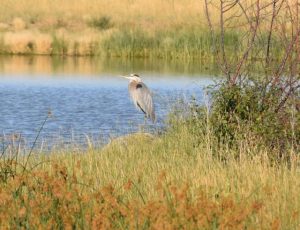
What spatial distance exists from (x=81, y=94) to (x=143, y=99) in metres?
7.83

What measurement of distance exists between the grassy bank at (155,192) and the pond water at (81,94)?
2.56m

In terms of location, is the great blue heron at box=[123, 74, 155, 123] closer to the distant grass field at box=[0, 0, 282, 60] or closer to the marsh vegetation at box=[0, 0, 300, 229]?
the marsh vegetation at box=[0, 0, 300, 229]

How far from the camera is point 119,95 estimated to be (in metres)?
21.3

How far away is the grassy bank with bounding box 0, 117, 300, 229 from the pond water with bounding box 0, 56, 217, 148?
2560 millimetres

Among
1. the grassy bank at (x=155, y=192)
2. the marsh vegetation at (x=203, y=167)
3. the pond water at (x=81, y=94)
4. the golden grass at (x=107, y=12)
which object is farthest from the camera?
the golden grass at (x=107, y=12)

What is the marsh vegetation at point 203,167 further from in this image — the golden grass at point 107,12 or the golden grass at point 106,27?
the golden grass at point 107,12

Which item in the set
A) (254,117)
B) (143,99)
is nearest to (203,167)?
(254,117)

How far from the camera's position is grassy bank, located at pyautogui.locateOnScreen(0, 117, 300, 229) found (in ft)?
14.9

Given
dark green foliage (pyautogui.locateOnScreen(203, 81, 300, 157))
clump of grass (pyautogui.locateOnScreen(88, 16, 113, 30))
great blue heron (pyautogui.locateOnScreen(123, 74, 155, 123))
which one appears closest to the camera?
dark green foliage (pyautogui.locateOnScreen(203, 81, 300, 157))

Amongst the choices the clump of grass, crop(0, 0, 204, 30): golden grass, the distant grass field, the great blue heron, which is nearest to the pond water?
the great blue heron

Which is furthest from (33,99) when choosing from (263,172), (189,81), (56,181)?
(56,181)

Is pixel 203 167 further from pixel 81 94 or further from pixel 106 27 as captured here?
pixel 106 27

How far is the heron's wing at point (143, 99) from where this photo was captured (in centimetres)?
1354

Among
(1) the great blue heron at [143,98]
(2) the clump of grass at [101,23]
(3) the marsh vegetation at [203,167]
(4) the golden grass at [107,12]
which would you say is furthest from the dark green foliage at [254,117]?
(4) the golden grass at [107,12]
